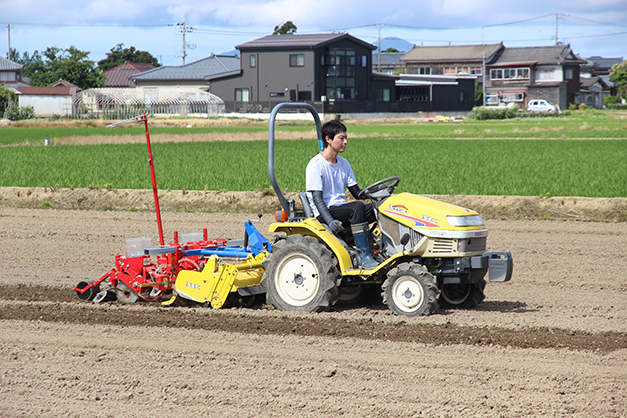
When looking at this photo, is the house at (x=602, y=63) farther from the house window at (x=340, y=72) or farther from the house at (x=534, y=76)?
the house window at (x=340, y=72)

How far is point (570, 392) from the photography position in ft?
14.3

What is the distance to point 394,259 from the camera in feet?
19.3

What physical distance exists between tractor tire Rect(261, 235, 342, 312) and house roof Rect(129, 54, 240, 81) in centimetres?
7250

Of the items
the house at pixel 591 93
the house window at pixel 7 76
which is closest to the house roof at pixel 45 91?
the house window at pixel 7 76

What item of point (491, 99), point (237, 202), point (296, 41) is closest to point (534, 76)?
point (491, 99)

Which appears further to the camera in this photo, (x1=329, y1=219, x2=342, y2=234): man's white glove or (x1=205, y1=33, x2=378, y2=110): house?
(x1=205, y1=33, x2=378, y2=110): house

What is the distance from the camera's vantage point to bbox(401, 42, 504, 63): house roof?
3430 inches

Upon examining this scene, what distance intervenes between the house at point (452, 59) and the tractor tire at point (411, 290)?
84207 mm

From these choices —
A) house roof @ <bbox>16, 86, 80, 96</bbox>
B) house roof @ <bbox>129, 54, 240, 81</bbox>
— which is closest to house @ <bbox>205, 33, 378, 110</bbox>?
house roof @ <bbox>129, 54, 240, 81</bbox>

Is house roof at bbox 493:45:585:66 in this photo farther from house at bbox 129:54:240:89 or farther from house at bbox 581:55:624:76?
house at bbox 581:55:624:76

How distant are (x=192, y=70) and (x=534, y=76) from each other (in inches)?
1638

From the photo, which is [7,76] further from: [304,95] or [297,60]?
[304,95]

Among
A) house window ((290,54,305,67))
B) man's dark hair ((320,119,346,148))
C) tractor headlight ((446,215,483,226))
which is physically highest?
house window ((290,54,305,67))

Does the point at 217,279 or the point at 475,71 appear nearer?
the point at 217,279
